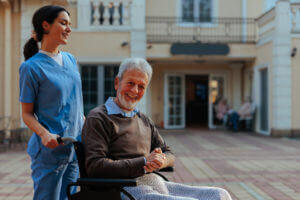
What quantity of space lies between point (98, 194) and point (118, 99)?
621 mm

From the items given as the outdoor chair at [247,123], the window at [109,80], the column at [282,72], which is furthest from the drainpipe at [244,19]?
the window at [109,80]

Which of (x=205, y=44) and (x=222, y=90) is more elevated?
(x=205, y=44)

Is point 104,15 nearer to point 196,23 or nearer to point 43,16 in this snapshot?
point 196,23

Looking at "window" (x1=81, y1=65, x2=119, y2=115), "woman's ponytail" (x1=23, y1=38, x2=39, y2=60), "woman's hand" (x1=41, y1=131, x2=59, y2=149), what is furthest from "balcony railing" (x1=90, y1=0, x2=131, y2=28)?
"woman's hand" (x1=41, y1=131, x2=59, y2=149)

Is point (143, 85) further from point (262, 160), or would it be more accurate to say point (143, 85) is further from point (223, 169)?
point (262, 160)

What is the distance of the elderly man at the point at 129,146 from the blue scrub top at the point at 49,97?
0.16m

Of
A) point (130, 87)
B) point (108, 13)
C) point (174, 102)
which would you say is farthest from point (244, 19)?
point (130, 87)

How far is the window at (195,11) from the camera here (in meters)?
14.4

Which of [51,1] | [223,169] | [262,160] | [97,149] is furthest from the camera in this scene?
[51,1]

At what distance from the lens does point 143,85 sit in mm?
2316

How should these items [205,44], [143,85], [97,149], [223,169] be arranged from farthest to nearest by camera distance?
[205,44] → [223,169] → [143,85] → [97,149]

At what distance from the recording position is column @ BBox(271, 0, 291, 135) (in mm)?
11227

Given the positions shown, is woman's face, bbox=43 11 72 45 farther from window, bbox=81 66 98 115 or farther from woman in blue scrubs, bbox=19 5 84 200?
window, bbox=81 66 98 115

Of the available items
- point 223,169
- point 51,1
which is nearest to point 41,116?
point 223,169
